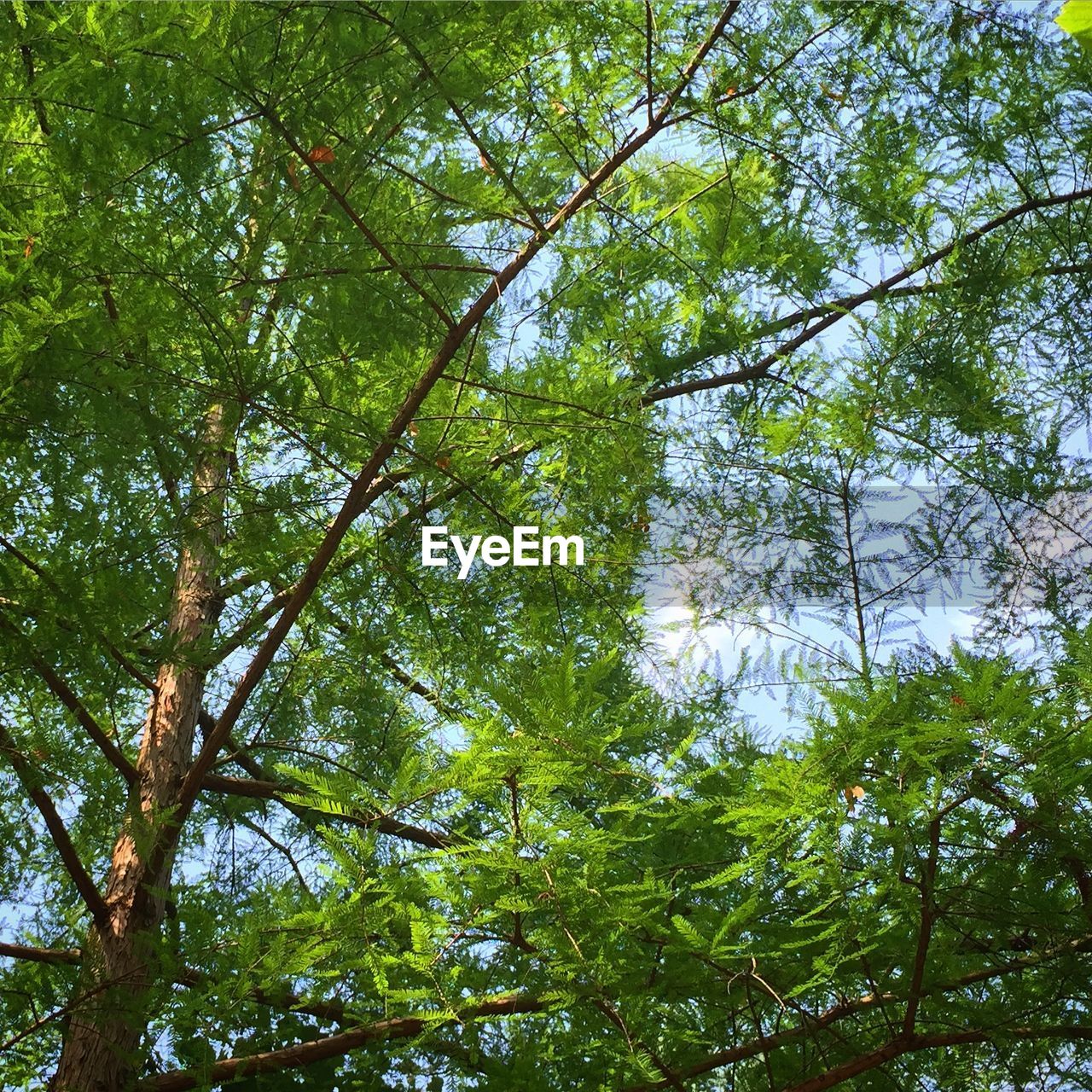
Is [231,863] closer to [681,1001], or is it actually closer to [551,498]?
[551,498]

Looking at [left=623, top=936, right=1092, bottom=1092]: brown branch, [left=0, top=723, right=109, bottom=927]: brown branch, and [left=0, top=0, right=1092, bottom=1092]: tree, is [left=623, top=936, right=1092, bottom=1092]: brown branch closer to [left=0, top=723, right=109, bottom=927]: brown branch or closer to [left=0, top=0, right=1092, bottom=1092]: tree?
[left=0, top=0, right=1092, bottom=1092]: tree

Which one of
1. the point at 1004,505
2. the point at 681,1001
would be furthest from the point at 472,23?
the point at 1004,505

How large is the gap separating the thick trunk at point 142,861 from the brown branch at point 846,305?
3.82 ft

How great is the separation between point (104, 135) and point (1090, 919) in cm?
206

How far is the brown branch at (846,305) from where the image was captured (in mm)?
3045


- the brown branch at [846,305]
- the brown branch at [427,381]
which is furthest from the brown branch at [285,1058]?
the brown branch at [846,305]

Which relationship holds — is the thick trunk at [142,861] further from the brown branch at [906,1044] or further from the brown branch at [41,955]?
the brown branch at [906,1044]

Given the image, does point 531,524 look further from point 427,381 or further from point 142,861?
point 142,861

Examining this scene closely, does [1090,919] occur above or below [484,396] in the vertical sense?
below

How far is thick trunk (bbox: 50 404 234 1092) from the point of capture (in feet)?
6.77

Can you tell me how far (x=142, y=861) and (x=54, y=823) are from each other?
7.2 inches

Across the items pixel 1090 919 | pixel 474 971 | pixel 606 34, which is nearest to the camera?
pixel 1090 919

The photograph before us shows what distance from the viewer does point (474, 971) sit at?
2000 millimetres

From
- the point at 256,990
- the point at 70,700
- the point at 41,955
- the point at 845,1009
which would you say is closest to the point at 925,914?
the point at 845,1009
